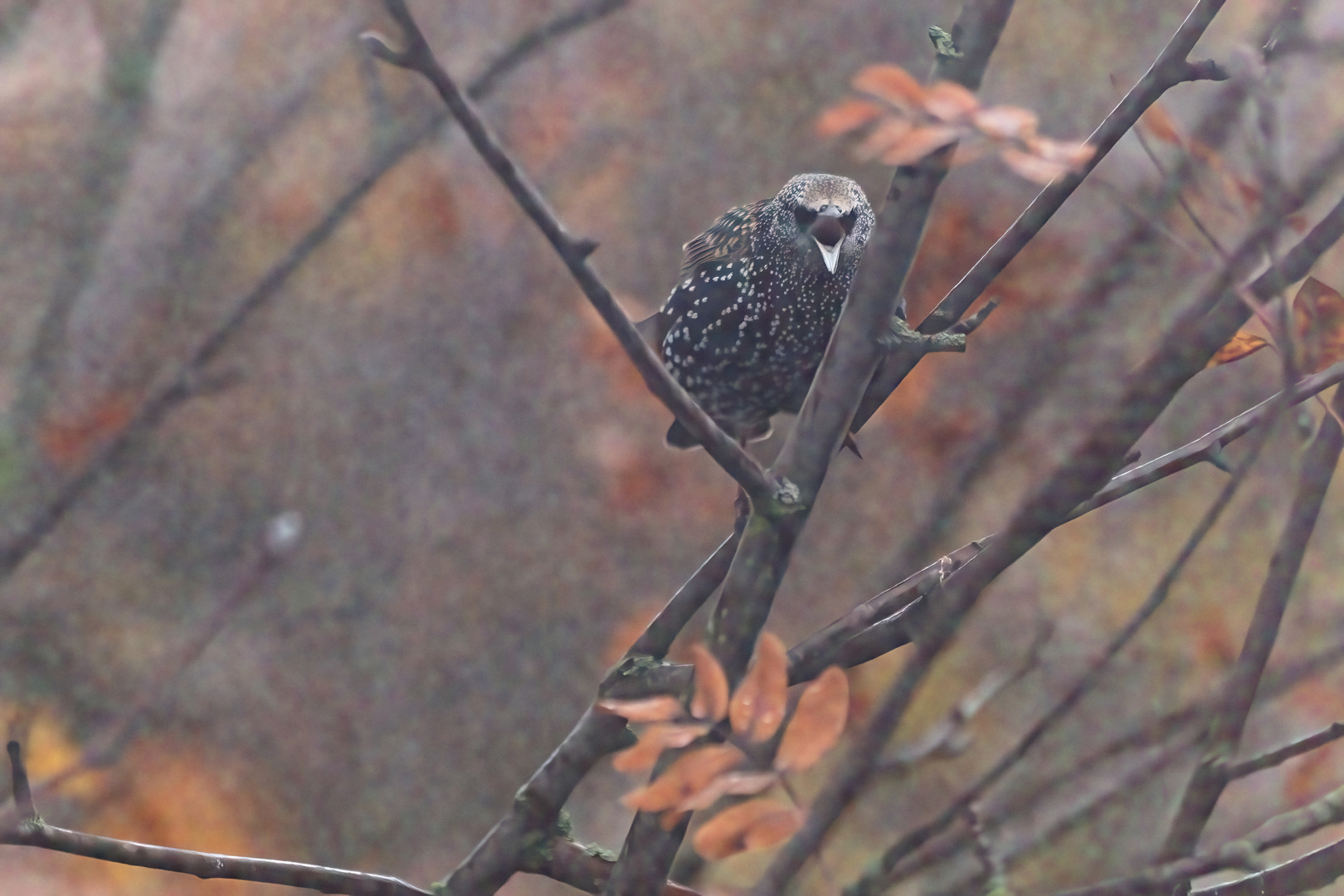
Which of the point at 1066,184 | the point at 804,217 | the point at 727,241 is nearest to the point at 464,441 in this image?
the point at 727,241

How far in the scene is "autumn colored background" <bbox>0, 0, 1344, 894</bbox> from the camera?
7.12 feet

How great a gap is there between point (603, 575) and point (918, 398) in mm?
882

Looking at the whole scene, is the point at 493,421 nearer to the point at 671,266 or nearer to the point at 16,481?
the point at 671,266

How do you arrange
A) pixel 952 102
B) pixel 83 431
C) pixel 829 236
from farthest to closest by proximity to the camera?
pixel 83 431 < pixel 829 236 < pixel 952 102

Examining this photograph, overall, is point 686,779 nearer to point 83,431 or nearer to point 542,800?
point 542,800

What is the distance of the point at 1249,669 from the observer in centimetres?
55

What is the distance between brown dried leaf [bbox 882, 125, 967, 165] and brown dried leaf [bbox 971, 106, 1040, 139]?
0.01 m

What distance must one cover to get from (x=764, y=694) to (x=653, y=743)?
0.21 feet

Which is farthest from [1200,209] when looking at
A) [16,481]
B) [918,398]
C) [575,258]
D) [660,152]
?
[16,481]

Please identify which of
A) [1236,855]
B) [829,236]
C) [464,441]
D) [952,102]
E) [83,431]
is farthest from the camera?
[464,441]

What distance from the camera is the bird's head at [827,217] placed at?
127 cm

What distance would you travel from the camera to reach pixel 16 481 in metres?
1.98

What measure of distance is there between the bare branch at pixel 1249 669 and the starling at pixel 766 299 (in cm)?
73

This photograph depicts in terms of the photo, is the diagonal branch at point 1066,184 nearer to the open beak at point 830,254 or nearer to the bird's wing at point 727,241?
the open beak at point 830,254
